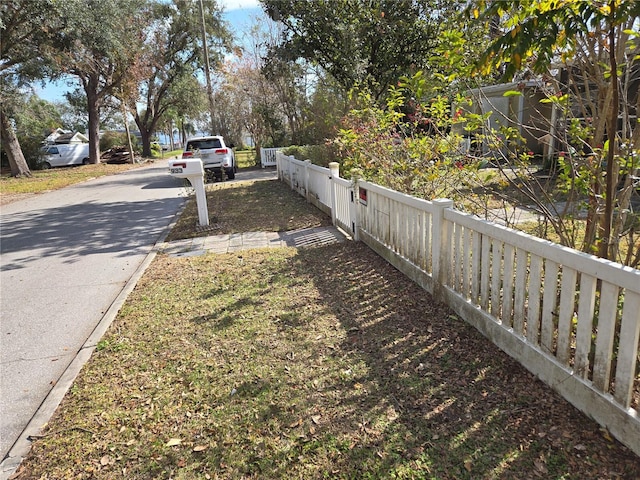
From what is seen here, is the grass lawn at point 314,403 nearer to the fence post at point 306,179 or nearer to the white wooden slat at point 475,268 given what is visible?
the white wooden slat at point 475,268

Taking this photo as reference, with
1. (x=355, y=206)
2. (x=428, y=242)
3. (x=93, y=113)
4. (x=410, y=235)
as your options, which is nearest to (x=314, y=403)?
(x=428, y=242)

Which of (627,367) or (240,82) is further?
(240,82)

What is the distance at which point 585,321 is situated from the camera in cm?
256

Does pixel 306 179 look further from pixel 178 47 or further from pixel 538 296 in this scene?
pixel 178 47

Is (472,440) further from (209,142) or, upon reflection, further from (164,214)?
(209,142)

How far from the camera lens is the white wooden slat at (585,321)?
8.24 ft

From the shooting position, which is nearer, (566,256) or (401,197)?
(566,256)

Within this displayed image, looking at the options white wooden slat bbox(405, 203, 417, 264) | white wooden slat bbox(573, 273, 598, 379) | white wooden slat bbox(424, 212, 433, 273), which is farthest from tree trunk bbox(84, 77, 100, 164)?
white wooden slat bbox(573, 273, 598, 379)

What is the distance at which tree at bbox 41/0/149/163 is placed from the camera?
1909 centimetres

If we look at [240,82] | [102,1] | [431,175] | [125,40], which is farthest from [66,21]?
[431,175]

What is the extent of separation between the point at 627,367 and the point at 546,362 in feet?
2.15

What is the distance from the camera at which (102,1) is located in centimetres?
2072

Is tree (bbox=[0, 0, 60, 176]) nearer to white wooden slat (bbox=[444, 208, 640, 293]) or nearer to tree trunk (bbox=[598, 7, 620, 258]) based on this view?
white wooden slat (bbox=[444, 208, 640, 293])

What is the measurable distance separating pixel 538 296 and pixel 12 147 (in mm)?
26728
